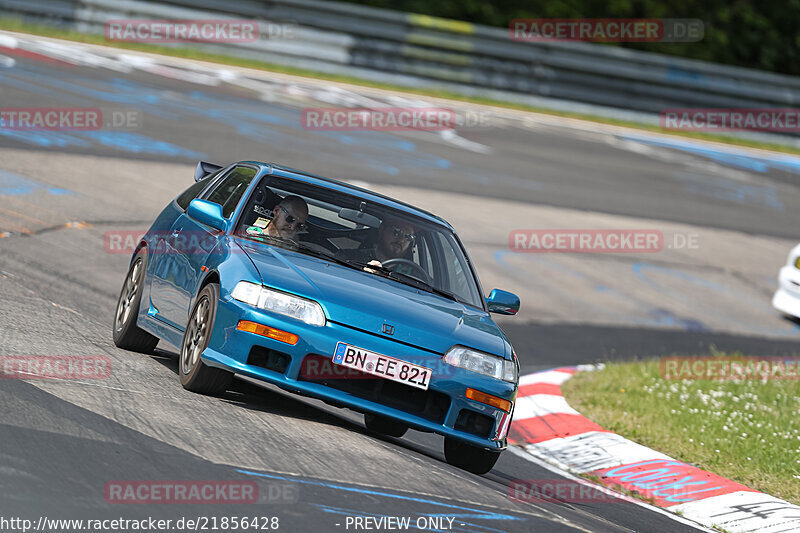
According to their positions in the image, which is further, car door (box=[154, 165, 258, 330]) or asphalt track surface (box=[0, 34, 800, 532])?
car door (box=[154, 165, 258, 330])

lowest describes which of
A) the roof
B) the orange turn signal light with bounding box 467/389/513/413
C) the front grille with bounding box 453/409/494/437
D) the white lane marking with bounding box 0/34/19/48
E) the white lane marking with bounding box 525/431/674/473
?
the white lane marking with bounding box 525/431/674/473

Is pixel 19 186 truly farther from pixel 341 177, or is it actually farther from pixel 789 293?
pixel 789 293

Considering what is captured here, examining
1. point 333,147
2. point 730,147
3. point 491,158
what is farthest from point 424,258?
point 730,147

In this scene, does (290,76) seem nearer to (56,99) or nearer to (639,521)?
(56,99)

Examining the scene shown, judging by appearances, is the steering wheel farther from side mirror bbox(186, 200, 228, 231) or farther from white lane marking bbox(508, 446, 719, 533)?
white lane marking bbox(508, 446, 719, 533)

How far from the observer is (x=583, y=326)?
1341 cm

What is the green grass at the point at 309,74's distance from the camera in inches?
807

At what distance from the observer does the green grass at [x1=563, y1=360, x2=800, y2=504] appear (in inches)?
339

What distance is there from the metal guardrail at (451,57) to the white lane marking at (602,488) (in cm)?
1415

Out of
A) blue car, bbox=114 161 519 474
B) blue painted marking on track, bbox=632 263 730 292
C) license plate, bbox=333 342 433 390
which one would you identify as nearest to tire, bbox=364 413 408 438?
blue car, bbox=114 161 519 474

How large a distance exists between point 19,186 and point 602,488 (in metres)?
7.62

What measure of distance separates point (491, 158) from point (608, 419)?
985 centimetres

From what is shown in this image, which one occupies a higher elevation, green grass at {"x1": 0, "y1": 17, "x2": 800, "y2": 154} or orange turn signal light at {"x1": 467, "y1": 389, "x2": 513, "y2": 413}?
green grass at {"x1": 0, "y1": 17, "x2": 800, "y2": 154}

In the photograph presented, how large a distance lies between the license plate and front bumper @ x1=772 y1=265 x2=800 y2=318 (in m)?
9.60
